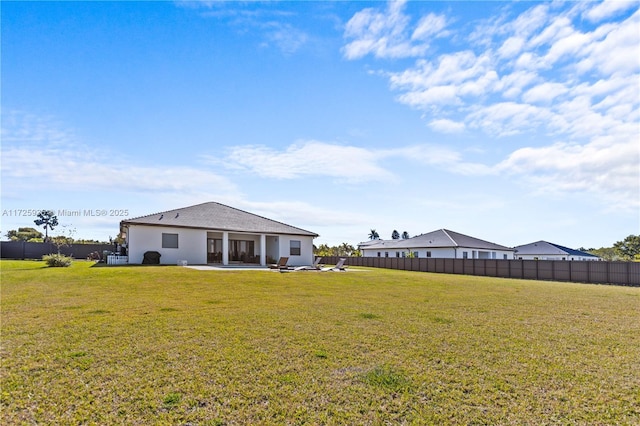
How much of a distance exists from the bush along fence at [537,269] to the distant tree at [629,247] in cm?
3765

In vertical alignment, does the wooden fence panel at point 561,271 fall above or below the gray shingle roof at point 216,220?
below

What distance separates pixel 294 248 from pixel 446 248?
17977 millimetres

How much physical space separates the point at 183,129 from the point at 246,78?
393cm

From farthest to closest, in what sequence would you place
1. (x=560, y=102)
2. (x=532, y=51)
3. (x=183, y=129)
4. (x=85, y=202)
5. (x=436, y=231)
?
(x=436, y=231) → (x=85, y=202) → (x=183, y=129) → (x=560, y=102) → (x=532, y=51)

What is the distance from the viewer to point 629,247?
52344 millimetres

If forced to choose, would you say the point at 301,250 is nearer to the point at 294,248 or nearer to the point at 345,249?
the point at 294,248

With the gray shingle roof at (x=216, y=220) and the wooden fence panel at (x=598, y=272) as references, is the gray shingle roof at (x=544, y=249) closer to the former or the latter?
the wooden fence panel at (x=598, y=272)

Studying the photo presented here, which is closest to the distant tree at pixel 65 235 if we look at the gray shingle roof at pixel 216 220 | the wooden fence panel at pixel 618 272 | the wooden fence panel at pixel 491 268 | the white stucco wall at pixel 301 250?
the gray shingle roof at pixel 216 220

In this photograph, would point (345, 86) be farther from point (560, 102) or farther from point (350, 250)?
point (350, 250)

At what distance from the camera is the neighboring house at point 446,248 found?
129 ft

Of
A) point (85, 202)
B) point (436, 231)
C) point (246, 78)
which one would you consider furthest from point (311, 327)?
point (436, 231)

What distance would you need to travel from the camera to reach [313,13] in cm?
1194

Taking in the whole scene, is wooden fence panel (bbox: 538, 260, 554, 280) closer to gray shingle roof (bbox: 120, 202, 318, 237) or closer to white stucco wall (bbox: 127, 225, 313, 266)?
gray shingle roof (bbox: 120, 202, 318, 237)

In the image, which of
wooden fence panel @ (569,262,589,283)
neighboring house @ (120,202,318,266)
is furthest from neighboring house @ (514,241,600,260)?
neighboring house @ (120,202,318,266)
